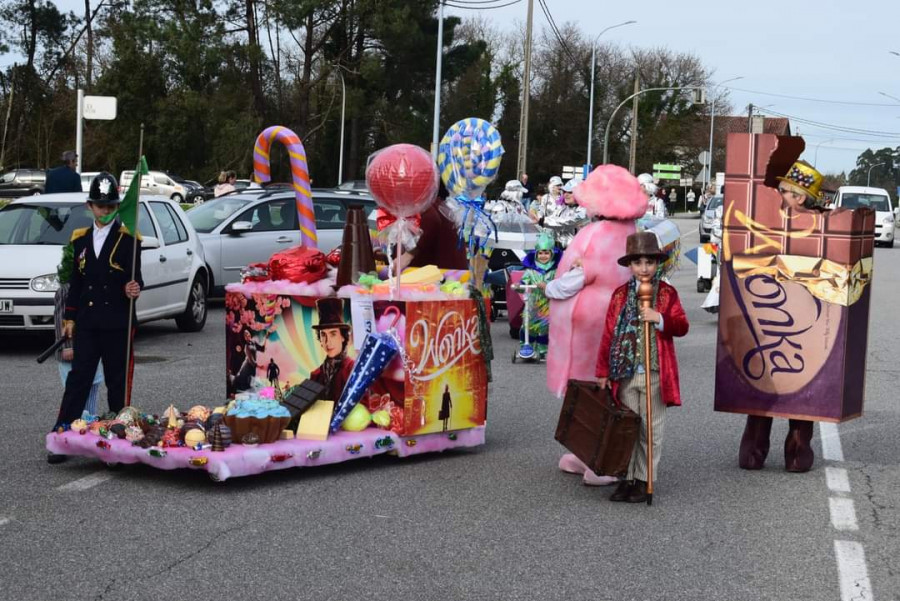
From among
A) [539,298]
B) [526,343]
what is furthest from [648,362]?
[539,298]

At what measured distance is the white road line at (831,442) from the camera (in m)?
8.34

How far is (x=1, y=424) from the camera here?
8820 mm

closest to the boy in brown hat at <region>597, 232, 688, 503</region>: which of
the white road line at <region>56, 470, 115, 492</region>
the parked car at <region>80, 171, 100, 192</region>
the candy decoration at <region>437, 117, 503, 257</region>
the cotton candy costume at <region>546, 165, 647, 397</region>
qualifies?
the cotton candy costume at <region>546, 165, 647, 397</region>

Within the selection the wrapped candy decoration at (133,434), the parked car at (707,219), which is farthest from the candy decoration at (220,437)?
the parked car at (707,219)

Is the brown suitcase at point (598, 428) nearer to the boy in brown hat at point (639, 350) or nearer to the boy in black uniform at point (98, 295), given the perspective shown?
the boy in brown hat at point (639, 350)

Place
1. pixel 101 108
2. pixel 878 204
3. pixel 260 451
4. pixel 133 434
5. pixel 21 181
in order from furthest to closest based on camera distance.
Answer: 1. pixel 21 181
2. pixel 878 204
3. pixel 101 108
4. pixel 133 434
5. pixel 260 451

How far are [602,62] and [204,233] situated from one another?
79.9 m

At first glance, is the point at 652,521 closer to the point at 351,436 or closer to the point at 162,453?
the point at 351,436

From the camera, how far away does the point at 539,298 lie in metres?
13.3

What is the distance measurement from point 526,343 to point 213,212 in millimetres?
6729

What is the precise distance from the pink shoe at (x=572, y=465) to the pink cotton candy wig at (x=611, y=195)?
4.76 feet

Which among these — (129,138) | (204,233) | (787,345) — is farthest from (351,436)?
(129,138)

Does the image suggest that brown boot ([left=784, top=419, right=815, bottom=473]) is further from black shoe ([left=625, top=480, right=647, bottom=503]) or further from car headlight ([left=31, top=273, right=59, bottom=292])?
car headlight ([left=31, top=273, right=59, bottom=292])

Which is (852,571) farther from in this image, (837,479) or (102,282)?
(102,282)
